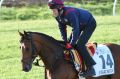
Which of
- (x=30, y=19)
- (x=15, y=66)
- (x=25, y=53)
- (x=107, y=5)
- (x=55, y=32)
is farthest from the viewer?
(x=107, y=5)

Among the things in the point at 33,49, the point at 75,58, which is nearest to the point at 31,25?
the point at 75,58

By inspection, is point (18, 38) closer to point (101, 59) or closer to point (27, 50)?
point (101, 59)

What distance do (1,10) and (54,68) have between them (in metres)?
21.2

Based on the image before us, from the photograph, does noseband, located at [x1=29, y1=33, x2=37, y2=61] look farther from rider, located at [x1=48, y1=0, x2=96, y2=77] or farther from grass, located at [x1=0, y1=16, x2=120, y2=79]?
grass, located at [x1=0, y1=16, x2=120, y2=79]

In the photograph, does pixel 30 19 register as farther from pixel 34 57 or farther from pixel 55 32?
pixel 34 57

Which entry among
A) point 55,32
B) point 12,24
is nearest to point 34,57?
point 55,32

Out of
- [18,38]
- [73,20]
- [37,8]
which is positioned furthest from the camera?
[37,8]

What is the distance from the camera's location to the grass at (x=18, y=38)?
515 inches

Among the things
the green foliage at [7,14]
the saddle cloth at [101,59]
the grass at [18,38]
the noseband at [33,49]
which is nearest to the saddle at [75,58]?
the saddle cloth at [101,59]

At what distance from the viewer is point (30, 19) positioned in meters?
29.6

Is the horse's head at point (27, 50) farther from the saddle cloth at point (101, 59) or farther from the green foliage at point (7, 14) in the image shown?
the green foliage at point (7, 14)

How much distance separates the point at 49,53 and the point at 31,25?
16664 mm

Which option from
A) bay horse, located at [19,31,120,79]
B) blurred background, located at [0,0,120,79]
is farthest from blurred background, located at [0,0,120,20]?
bay horse, located at [19,31,120,79]

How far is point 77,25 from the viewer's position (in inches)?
351
